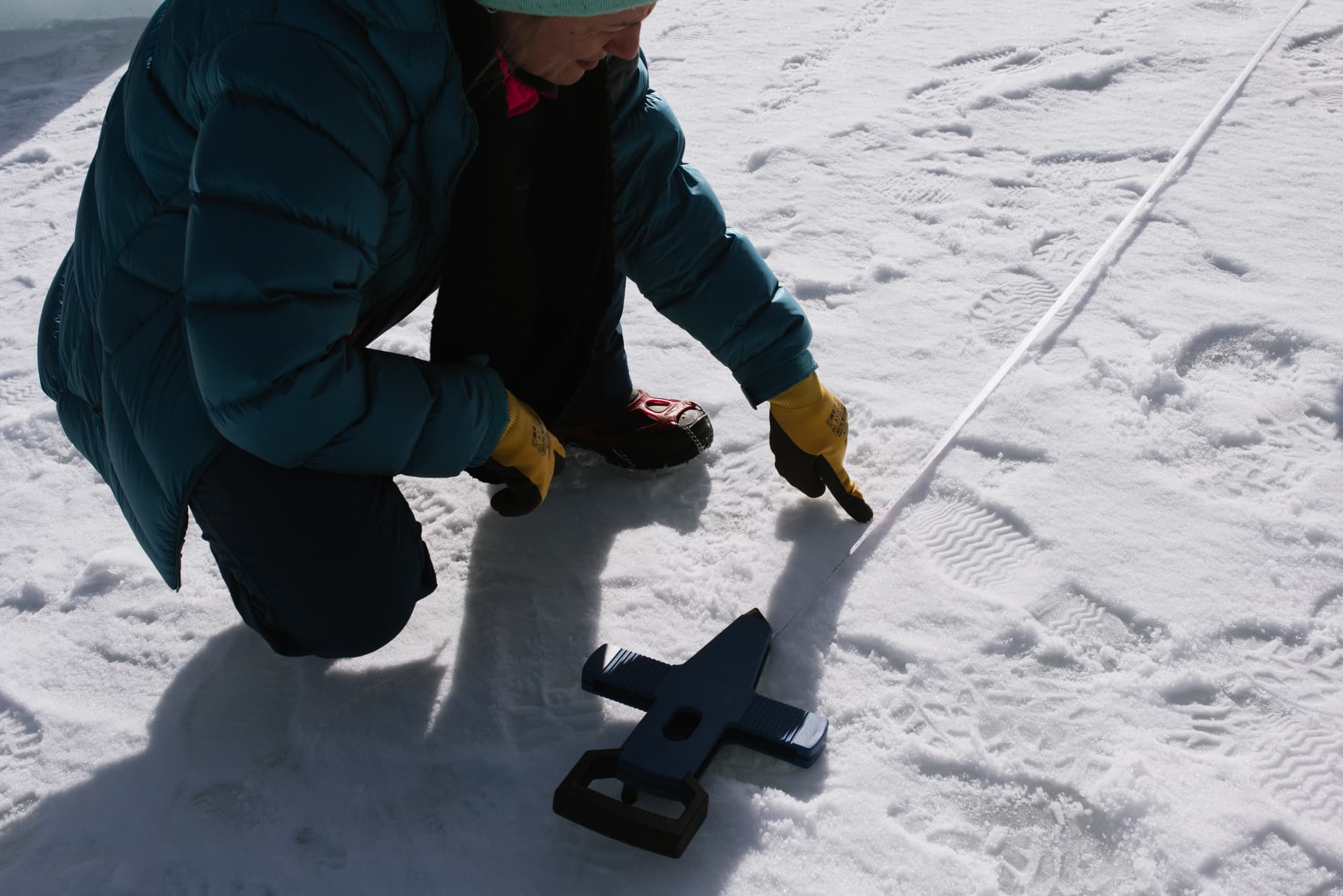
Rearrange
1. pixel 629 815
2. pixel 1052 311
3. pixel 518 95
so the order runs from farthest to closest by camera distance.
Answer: pixel 1052 311
pixel 518 95
pixel 629 815

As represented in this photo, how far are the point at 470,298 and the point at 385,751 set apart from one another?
0.55 m

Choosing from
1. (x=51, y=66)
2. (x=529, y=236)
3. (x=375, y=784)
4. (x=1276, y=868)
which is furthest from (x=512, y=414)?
(x=51, y=66)

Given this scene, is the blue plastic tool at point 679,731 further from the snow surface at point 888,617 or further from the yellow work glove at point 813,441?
the yellow work glove at point 813,441

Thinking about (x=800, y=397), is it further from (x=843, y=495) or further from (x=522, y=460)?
(x=522, y=460)

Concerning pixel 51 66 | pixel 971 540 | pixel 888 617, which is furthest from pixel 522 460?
pixel 51 66

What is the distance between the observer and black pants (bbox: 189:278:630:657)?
4.11ft

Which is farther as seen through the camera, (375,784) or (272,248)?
(375,784)

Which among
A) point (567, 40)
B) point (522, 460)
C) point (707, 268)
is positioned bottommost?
point (522, 460)

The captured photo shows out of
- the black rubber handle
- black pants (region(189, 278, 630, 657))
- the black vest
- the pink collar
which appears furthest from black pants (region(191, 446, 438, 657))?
the pink collar

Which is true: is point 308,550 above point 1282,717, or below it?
above

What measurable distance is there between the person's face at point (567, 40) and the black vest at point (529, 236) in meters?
0.03

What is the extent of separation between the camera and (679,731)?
1.29 m

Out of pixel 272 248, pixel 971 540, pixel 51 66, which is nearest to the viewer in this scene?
pixel 272 248

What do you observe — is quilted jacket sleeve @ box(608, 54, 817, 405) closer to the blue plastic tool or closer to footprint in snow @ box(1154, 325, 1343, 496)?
the blue plastic tool
